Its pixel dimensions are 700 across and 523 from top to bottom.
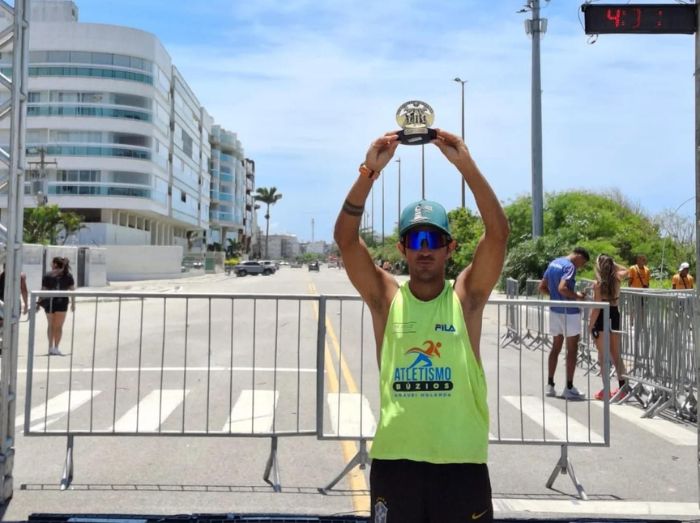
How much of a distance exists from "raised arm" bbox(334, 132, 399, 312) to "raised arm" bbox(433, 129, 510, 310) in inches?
9.5

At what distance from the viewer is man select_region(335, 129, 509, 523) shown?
8.63ft

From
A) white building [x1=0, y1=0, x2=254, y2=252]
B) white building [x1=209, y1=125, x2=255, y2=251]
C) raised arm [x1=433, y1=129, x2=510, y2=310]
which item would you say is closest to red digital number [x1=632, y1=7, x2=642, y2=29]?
raised arm [x1=433, y1=129, x2=510, y2=310]

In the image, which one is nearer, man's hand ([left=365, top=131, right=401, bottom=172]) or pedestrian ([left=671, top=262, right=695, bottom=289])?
man's hand ([left=365, top=131, right=401, bottom=172])

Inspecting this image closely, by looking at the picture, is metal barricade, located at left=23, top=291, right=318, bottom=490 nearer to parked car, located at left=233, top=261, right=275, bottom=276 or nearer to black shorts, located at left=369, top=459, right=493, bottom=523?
black shorts, located at left=369, top=459, right=493, bottom=523

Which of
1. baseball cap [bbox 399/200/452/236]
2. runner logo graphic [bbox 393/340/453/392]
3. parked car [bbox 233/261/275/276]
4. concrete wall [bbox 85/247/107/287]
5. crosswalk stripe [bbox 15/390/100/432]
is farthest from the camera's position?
parked car [bbox 233/261/275/276]

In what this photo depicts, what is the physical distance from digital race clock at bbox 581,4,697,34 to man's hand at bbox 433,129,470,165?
2171mm

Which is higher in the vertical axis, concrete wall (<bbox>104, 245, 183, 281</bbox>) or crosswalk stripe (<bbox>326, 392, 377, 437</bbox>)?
concrete wall (<bbox>104, 245, 183, 281</bbox>)

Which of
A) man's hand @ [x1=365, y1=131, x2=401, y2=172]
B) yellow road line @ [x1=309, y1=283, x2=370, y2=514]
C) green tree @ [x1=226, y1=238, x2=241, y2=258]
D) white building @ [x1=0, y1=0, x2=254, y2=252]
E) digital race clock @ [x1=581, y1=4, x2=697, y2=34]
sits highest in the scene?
white building @ [x1=0, y1=0, x2=254, y2=252]

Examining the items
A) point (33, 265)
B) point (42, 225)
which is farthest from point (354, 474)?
point (42, 225)

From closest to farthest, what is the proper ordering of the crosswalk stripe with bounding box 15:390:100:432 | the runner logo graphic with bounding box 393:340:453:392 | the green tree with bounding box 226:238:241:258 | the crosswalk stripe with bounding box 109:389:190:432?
the runner logo graphic with bounding box 393:340:453:392 < the crosswalk stripe with bounding box 109:389:190:432 < the crosswalk stripe with bounding box 15:390:100:432 < the green tree with bounding box 226:238:241:258

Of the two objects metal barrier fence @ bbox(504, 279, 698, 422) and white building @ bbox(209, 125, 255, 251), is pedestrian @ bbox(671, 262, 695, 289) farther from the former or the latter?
white building @ bbox(209, 125, 255, 251)

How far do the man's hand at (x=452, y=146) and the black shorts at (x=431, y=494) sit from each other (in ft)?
4.06

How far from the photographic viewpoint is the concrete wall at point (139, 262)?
193 feet

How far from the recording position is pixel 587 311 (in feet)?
39.7
